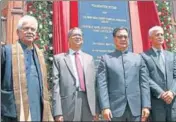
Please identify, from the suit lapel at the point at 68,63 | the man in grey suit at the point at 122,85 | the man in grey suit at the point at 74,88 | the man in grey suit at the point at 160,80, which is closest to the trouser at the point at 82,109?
the man in grey suit at the point at 74,88

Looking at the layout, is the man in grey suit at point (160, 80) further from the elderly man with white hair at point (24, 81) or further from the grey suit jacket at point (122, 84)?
the elderly man with white hair at point (24, 81)

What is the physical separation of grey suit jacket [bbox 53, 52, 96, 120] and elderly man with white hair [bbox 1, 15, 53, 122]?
0.40 feet

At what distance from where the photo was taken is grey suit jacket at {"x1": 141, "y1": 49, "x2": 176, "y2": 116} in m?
3.93

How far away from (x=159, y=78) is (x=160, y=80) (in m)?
0.02

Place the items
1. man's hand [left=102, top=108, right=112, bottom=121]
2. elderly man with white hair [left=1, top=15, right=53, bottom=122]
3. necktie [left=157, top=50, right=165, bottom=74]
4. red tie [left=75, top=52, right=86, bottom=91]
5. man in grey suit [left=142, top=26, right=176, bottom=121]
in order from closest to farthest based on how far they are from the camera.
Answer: elderly man with white hair [left=1, top=15, right=53, bottom=122]
man's hand [left=102, top=108, right=112, bottom=121]
red tie [left=75, top=52, right=86, bottom=91]
man in grey suit [left=142, top=26, right=176, bottom=121]
necktie [left=157, top=50, right=165, bottom=74]

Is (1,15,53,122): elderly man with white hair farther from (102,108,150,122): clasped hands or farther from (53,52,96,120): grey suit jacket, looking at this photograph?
(102,108,150,122): clasped hands

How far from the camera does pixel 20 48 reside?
3701 millimetres

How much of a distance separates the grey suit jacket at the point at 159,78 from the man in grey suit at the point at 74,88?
628 millimetres

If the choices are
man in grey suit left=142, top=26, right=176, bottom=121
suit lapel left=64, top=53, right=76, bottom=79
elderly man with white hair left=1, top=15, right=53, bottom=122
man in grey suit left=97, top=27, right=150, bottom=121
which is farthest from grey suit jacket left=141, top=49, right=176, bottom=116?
elderly man with white hair left=1, top=15, right=53, bottom=122

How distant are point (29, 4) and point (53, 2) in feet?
1.24

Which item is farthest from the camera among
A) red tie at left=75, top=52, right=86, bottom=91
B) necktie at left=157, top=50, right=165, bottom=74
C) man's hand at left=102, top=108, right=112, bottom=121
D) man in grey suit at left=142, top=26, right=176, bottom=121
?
necktie at left=157, top=50, right=165, bottom=74

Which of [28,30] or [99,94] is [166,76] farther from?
[28,30]

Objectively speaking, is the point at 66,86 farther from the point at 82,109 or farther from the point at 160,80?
the point at 160,80

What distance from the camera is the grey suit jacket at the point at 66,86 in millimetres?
3711
